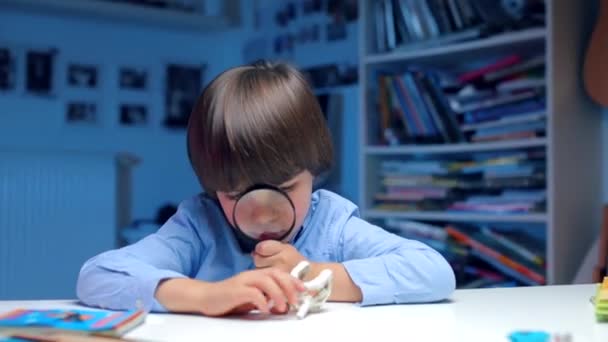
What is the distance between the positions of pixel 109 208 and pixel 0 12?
91 cm

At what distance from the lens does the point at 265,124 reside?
96 centimetres

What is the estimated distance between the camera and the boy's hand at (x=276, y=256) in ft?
2.99

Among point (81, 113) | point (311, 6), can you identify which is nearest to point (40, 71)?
point (81, 113)

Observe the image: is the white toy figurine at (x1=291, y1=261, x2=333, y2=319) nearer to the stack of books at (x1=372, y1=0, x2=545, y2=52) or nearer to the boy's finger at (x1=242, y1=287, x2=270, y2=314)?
the boy's finger at (x1=242, y1=287, x2=270, y2=314)

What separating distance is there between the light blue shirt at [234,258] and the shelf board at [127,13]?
219cm

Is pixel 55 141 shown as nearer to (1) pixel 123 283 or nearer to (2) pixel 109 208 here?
(2) pixel 109 208

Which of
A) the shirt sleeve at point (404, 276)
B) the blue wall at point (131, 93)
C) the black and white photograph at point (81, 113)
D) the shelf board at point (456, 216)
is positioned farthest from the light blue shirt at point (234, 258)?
the black and white photograph at point (81, 113)

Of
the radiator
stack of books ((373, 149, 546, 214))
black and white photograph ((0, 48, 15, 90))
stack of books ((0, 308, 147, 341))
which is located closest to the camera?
stack of books ((0, 308, 147, 341))

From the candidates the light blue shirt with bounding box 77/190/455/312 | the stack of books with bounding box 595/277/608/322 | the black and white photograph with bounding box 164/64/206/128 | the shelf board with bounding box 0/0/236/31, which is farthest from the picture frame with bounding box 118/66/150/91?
the stack of books with bounding box 595/277/608/322

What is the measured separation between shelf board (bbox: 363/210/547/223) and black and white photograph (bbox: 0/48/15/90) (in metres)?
1.58

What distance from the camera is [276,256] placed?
0.92m

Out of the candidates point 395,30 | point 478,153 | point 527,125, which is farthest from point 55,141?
point 527,125

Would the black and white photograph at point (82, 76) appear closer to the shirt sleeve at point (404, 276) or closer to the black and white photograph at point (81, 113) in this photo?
the black and white photograph at point (81, 113)

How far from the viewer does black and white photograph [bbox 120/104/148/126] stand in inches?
130
